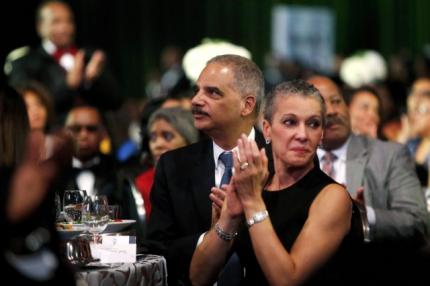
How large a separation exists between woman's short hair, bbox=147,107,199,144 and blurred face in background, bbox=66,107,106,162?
691mm

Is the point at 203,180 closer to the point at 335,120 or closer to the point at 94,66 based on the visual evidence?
the point at 335,120

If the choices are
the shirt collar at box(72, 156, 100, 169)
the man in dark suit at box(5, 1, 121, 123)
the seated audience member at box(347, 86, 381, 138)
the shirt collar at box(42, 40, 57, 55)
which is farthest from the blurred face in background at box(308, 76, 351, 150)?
the shirt collar at box(42, 40, 57, 55)

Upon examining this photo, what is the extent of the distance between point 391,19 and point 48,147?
16938 millimetres

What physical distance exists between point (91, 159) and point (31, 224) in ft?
13.5

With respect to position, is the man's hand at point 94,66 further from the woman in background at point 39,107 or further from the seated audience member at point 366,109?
the seated audience member at point 366,109

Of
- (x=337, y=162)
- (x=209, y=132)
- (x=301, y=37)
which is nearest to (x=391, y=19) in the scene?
(x=301, y=37)

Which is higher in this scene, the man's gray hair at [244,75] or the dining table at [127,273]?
the man's gray hair at [244,75]

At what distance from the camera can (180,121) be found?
6.54 m

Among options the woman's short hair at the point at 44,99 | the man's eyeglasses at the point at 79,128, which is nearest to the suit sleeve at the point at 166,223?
the man's eyeglasses at the point at 79,128

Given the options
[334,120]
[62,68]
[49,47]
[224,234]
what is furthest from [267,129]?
[49,47]

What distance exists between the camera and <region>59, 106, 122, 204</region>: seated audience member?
6.73 meters

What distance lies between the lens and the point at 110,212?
15.2ft

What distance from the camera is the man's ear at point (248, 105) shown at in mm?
4977

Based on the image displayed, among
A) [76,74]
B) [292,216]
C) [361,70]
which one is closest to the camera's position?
[292,216]
